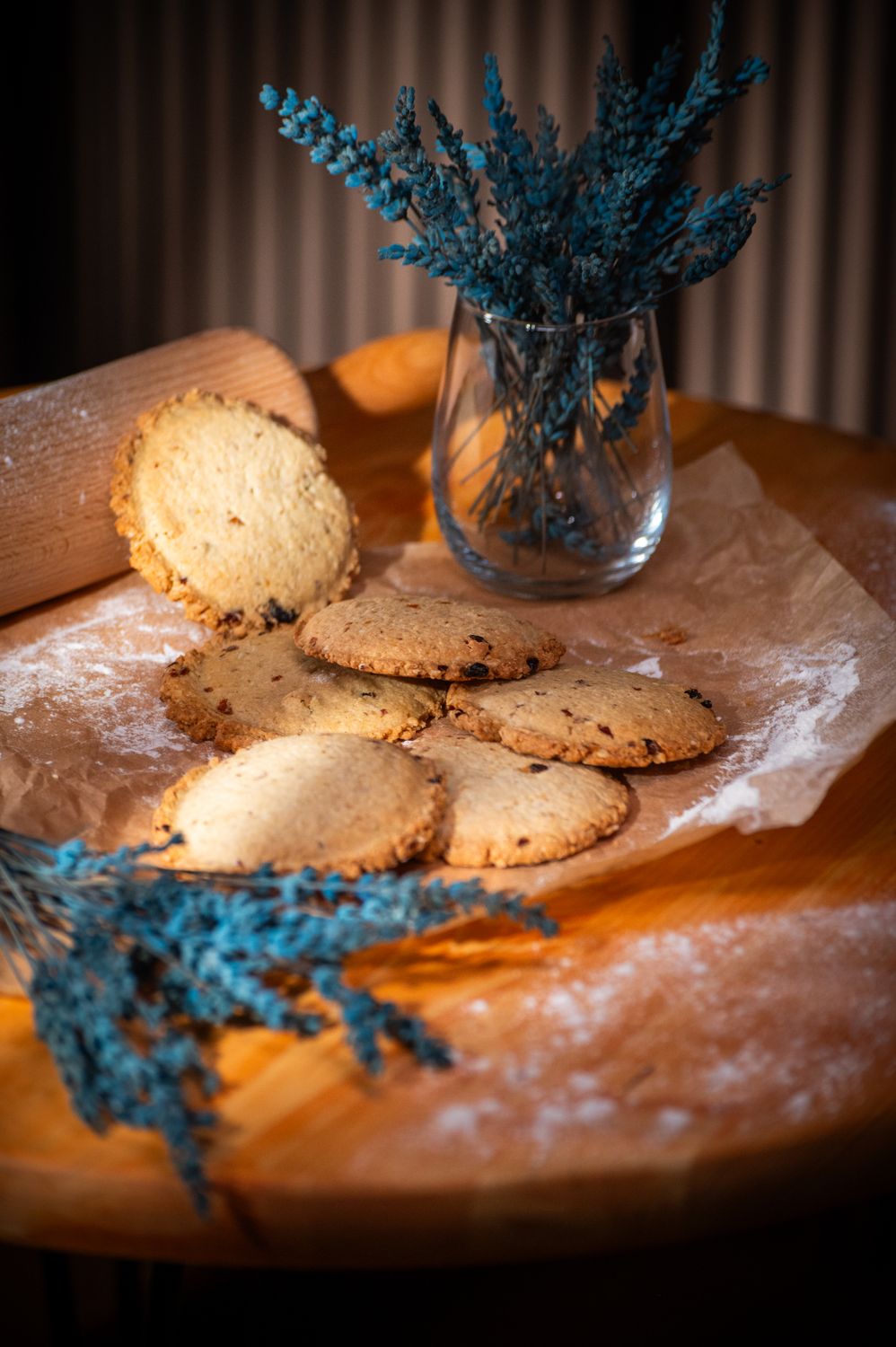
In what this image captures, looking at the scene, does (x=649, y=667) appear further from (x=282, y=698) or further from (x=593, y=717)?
(x=282, y=698)

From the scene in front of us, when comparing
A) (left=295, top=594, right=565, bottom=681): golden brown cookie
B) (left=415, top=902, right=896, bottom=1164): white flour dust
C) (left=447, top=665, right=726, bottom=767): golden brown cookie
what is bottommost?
(left=415, top=902, right=896, bottom=1164): white flour dust

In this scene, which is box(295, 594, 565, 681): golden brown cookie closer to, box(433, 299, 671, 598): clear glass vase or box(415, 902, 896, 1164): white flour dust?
box(433, 299, 671, 598): clear glass vase

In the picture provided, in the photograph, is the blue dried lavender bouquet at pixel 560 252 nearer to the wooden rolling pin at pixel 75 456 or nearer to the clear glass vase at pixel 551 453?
the clear glass vase at pixel 551 453

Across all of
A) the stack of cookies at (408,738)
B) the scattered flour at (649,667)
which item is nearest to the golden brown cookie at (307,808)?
the stack of cookies at (408,738)

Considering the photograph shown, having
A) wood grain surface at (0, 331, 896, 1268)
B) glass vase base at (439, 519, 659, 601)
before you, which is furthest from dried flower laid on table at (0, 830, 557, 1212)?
glass vase base at (439, 519, 659, 601)

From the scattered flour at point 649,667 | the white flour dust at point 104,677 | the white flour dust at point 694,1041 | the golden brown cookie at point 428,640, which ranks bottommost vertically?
the white flour dust at point 104,677

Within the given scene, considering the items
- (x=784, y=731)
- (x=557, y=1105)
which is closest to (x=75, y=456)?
(x=784, y=731)
